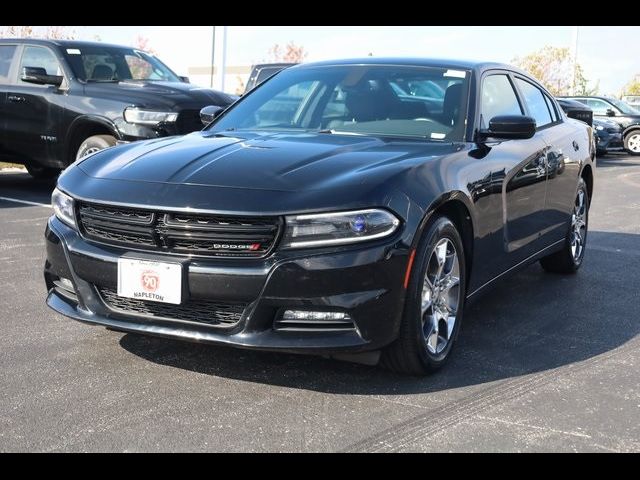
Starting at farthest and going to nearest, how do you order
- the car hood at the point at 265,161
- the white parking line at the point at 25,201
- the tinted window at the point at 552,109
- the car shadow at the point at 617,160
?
the car shadow at the point at 617,160, the white parking line at the point at 25,201, the tinted window at the point at 552,109, the car hood at the point at 265,161

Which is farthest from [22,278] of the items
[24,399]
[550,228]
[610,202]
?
[610,202]

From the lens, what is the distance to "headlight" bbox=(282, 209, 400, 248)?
3.70 metres

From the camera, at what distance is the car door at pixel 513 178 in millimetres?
4957

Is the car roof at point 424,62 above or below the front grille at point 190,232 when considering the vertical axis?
above

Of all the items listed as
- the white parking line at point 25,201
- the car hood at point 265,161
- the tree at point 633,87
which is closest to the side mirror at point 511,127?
the car hood at point 265,161

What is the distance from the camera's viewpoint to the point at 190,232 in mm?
3773

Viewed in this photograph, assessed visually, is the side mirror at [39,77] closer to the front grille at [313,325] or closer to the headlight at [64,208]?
the headlight at [64,208]

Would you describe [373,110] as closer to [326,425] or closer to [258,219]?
[258,219]

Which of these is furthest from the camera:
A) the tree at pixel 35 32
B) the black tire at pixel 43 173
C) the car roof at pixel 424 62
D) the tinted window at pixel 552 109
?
the tree at pixel 35 32

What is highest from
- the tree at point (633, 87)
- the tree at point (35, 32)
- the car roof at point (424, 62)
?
the car roof at point (424, 62)

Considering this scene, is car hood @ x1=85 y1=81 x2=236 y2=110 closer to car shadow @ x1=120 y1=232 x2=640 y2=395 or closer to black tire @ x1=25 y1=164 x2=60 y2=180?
black tire @ x1=25 y1=164 x2=60 y2=180

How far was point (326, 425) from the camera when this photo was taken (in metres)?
3.54

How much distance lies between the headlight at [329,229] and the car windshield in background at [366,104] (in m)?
1.26

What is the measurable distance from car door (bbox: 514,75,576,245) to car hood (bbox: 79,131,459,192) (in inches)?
56.3
